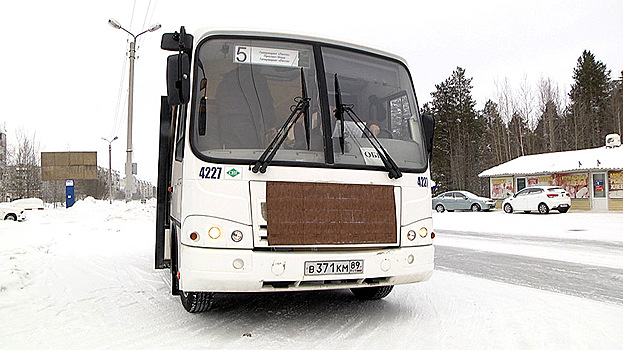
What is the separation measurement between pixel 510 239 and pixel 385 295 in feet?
34.0

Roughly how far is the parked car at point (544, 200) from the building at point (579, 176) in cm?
426

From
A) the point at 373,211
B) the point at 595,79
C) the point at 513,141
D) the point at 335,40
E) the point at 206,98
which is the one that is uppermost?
the point at 595,79

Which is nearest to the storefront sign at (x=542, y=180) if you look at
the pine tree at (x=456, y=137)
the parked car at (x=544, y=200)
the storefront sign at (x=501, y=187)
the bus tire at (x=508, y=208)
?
the storefront sign at (x=501, y=187)

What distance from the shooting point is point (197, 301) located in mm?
4961

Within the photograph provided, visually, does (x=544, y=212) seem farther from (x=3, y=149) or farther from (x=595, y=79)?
(x=3, y=149)

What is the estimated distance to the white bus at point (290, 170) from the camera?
168 inches

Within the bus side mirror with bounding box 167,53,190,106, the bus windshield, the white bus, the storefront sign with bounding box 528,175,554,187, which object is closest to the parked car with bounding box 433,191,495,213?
the storefront sign with bounding box 528,175,554,187

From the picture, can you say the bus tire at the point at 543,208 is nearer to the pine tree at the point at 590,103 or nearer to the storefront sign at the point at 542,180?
the storefront sign at the point at 542,180

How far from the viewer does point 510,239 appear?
14.9m

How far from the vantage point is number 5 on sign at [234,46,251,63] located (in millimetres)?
4766

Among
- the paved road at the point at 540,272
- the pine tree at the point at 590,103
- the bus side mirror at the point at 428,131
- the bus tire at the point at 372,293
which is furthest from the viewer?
the pine tree at the point at 590,103

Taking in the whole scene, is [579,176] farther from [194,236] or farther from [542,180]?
[194,236]

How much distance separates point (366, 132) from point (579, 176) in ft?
99.8

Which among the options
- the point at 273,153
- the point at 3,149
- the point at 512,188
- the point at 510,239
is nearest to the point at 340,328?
the point at 273,153
